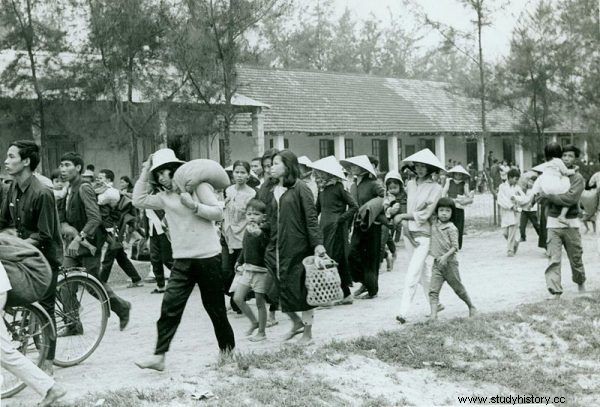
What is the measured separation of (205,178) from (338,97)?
26660 millimetres

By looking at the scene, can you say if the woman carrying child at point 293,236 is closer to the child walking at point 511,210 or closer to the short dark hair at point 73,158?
the short dark hair at point 73,158

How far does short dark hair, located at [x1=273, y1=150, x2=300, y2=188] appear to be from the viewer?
673 centimetres

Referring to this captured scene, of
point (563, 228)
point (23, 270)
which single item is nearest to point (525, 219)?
point (563, 228)

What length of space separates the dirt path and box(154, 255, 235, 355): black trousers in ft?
1.12

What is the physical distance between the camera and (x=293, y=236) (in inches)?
265

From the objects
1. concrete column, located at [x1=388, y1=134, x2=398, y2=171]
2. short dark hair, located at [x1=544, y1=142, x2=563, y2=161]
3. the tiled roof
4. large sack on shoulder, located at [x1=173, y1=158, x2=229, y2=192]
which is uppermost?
the tiled roof

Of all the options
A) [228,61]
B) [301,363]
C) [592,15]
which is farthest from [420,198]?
[592,15]

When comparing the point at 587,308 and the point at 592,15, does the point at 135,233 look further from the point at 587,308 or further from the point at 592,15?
the point at 592,15

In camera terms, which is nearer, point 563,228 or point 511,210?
point 563,228

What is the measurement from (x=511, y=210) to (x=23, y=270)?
9.68 meters

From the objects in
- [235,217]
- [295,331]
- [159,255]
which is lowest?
[295,331]

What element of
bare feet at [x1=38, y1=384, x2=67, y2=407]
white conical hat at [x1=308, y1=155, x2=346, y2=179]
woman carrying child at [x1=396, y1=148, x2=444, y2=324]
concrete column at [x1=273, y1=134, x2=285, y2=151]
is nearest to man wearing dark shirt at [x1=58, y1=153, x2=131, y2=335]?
bare feet at [x1=38, y1=384, x2=67, y2=407]

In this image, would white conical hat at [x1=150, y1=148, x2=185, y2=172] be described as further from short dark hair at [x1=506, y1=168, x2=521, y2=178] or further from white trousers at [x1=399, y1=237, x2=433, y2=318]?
short dark hair at [x1=506, y1=168, x2=521, y2=178]

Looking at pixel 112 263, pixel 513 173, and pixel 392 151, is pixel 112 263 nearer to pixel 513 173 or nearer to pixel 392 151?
pixel 513 173
